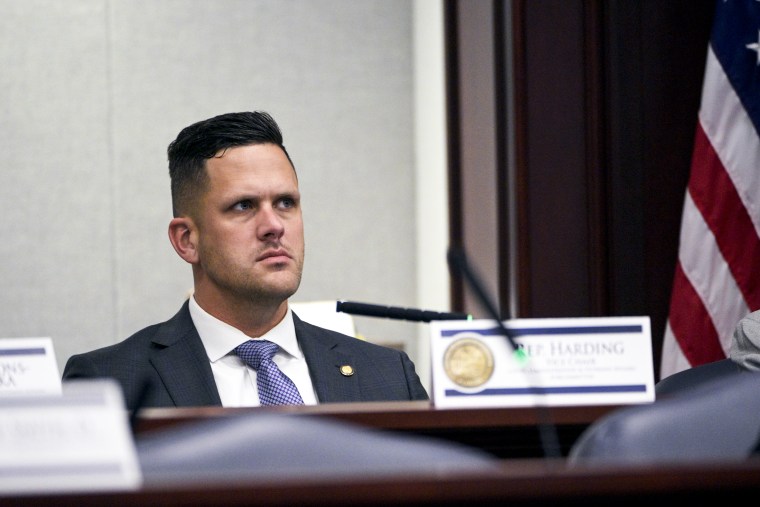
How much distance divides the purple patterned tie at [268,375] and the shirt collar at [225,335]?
0.11ft

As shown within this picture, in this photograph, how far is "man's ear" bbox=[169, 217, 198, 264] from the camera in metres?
2.27

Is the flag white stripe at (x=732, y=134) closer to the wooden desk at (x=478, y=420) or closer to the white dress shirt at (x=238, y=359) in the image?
the white dress shirt at (x=238, y=359)

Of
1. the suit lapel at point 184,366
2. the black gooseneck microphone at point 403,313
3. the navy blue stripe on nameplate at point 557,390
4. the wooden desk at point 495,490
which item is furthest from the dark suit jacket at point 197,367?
the wooden desk at point 495,490

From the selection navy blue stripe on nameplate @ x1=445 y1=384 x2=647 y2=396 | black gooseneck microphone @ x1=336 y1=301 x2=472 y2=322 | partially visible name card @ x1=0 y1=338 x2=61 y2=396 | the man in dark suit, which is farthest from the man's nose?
navy blue stripe on nameplate @ x1=445 y1=384 x2=647 y2=396

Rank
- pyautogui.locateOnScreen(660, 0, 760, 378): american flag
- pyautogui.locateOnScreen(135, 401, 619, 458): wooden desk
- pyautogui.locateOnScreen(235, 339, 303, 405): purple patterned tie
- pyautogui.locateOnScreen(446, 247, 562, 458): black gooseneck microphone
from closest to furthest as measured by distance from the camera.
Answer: pyautogui.locateOnScreen(446, 247, 562, 458): black gooseneck microphone → pyautogui.locateOnScreen(135, 401, 619, 458): wooden desk → pyautogui.locateOnScreen(235, 339, 303, 405): purple patterned tie → pyautogui.locateOnScreen(660, 0, 760, 378): american flag

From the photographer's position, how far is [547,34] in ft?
11.0

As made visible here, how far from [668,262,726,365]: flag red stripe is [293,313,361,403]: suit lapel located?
1.21m

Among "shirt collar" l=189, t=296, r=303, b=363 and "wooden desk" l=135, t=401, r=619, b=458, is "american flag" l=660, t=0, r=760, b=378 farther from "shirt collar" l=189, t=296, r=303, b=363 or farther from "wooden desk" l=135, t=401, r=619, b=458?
"wooden desk" l=135, t=401, r=619, b=458

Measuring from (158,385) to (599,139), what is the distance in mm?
1881

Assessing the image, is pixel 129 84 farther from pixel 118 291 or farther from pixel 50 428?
pixel 50 428

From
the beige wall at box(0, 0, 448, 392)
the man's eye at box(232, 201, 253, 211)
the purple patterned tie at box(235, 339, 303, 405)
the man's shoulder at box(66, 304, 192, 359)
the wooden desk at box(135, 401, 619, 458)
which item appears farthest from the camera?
the beige wall at box(0, 0, 448, 392)

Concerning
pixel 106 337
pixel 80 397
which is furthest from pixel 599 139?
pixel 80 397

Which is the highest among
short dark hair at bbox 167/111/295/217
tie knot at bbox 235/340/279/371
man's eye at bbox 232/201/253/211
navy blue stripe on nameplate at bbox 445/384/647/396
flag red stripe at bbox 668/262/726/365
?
short dark hair at bbox 167/111/295/217

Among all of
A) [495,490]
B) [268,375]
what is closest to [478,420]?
[495,490]
